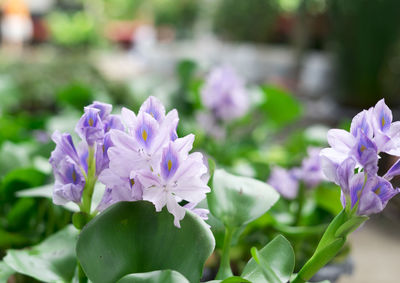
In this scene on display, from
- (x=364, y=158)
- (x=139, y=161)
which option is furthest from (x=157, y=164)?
(x=364, y=158)

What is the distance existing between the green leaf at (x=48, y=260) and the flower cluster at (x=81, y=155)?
72mm

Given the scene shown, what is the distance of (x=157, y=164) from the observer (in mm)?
304

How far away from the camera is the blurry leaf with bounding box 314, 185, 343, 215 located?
66 cm

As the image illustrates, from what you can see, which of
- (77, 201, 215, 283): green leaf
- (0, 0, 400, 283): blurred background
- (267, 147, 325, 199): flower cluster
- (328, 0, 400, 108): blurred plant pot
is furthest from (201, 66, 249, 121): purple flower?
(328, 0, 400, 108): blurred plant pot

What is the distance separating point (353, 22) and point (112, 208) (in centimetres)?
361

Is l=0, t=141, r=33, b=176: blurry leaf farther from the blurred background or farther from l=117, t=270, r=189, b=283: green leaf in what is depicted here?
l=117, t=270, r=189, b=283: green leaf

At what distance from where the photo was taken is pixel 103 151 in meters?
0.33

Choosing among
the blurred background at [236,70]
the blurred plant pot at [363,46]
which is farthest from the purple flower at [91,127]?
the blurred plant pot at [363,46]

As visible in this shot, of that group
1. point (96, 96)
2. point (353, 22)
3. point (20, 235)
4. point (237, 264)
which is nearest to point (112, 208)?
point (20, 235)

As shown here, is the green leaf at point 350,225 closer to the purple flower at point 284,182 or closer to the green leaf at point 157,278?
the green leaf at point 157,278

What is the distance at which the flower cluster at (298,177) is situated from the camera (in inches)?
26.1

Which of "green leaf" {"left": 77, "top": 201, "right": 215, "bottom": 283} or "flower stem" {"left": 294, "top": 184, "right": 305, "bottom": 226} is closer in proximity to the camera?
"green leaf" {"left": 77, "top": 201, "right": 215, "bottom": 283}

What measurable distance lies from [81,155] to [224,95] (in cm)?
57

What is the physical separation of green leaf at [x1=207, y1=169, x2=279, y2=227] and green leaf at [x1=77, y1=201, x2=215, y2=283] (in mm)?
74
